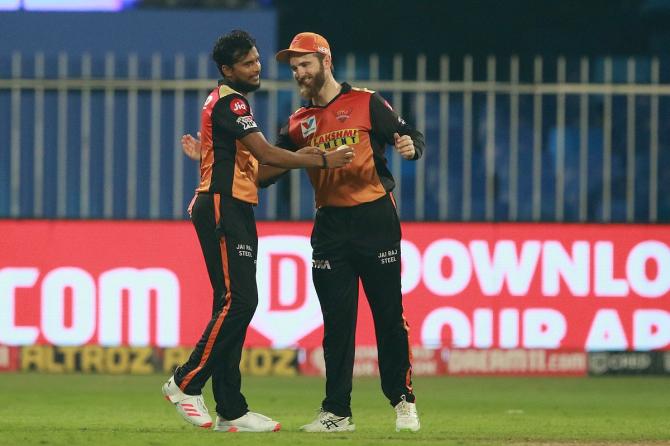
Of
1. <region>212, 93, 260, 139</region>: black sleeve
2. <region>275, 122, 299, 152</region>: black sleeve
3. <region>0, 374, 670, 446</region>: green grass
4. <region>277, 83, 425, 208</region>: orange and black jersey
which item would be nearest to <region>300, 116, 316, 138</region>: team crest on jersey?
<region>277, 83, 425, 208</region>: orange and black jersey

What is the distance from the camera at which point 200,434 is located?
24.3 feet

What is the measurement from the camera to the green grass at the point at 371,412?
7273 millimetres

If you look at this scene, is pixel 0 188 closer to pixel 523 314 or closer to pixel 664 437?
pixel 523 314

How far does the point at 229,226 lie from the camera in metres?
7.50

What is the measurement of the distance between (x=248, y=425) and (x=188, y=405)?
12.8 inches

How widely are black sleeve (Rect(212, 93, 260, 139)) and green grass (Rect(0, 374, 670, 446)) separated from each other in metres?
1.50

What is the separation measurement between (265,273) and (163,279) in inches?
31.9

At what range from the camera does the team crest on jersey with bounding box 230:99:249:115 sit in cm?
752

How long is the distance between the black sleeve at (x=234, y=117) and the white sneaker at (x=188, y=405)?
4.20 ft

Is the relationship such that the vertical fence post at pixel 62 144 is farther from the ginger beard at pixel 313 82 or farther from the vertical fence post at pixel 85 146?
the ginger beard at pixel 313 82

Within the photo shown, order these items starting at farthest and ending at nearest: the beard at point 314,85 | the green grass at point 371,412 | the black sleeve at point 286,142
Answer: the black sleeve at point 286,142, the beard at point 314,85, the green grass at point 371,412

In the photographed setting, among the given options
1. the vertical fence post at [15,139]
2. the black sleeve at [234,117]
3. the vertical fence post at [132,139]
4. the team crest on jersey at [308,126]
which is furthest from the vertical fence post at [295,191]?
the black sleeve at [234,117]

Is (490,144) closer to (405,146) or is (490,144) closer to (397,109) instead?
(397,109)

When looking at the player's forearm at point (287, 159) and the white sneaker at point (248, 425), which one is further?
the white sneaker at point (248, 425)
